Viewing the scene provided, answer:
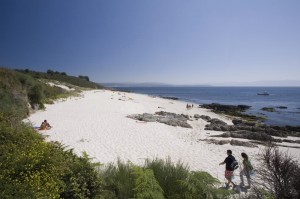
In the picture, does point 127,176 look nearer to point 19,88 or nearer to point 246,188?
point 246,188

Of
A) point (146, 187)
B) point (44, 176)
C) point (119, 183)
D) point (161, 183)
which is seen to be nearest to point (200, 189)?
point (161, 183)

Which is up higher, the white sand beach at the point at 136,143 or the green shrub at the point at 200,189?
the green shrub at the point at 200,189

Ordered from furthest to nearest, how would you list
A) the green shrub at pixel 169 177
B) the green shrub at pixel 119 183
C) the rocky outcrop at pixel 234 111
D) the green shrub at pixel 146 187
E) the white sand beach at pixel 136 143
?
1. the rocky outcrop at pixel 234 111
2. the white sand beach at pixel 136 143
3. the green shrub at pixel 169 177
4. the green shrub at pixel 119 183
5. the green shrub at pixel 146 187

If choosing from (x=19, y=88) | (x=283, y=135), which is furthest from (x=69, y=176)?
(x=283, y=135)

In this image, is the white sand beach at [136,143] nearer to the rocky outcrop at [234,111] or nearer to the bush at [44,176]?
the bush at [44,176]

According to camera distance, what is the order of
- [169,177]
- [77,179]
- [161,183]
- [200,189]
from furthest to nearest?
[169,177] < [161,183] < [200,189] < [77,179]

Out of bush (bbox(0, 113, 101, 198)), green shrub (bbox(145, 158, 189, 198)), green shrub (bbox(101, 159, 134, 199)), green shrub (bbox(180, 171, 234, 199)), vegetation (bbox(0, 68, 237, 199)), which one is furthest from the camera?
green shrub (bbox(145, 158, 189, 198))

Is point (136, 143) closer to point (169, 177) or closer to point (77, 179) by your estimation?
point (169, 177)

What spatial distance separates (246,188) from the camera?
8680 millimetres

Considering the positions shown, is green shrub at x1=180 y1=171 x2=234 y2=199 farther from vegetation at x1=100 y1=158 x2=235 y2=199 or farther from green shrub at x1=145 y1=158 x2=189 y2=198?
green shrub at x1=145 y1=158 x2=189 y2=198

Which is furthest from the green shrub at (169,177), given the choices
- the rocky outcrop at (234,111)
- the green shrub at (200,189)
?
the rocky outcrop at (234,111)

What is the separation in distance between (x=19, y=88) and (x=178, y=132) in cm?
1334

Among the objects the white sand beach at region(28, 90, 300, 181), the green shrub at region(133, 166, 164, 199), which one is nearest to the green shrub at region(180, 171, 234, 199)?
the green shrub at region(133, 166, 164, 199)

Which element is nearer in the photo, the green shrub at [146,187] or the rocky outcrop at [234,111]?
the green shrub at [146,187]
